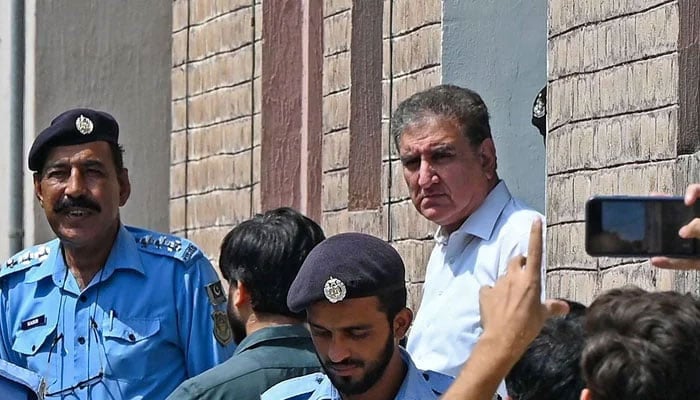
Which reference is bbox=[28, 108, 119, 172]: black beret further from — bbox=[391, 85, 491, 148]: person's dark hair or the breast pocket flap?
bbox=[391, 85, 491, 148]: person's dark hair

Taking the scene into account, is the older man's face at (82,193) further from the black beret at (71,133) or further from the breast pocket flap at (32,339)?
the breast pocket flap at (32,339)

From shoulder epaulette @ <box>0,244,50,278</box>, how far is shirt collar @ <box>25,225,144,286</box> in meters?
0.03

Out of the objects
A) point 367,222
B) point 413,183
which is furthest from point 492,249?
point 367,222

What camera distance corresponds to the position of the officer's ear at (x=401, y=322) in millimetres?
3979

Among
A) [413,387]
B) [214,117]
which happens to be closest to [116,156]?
[413,387]

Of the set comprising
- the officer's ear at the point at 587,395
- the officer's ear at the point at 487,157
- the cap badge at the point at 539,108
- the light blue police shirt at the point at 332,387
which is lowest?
the light blue police shirt at the point at 332,387

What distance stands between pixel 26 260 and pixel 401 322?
6.55 ft

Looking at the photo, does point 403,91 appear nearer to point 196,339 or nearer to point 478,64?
point 478,64

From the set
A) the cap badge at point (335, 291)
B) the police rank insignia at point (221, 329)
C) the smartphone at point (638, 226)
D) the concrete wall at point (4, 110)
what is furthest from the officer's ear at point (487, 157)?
the concrete wall at point (4, 110)

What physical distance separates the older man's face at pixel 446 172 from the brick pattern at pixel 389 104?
1.55 metres

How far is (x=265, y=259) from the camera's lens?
14.8ft

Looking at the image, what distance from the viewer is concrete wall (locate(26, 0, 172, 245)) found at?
9.57 m

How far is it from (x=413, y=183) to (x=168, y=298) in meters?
0.89

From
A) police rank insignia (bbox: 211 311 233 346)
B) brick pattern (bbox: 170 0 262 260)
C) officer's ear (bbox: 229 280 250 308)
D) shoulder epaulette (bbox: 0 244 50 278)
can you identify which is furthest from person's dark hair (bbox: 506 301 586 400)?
brick pattern (bbox: 170 0 262 260)
